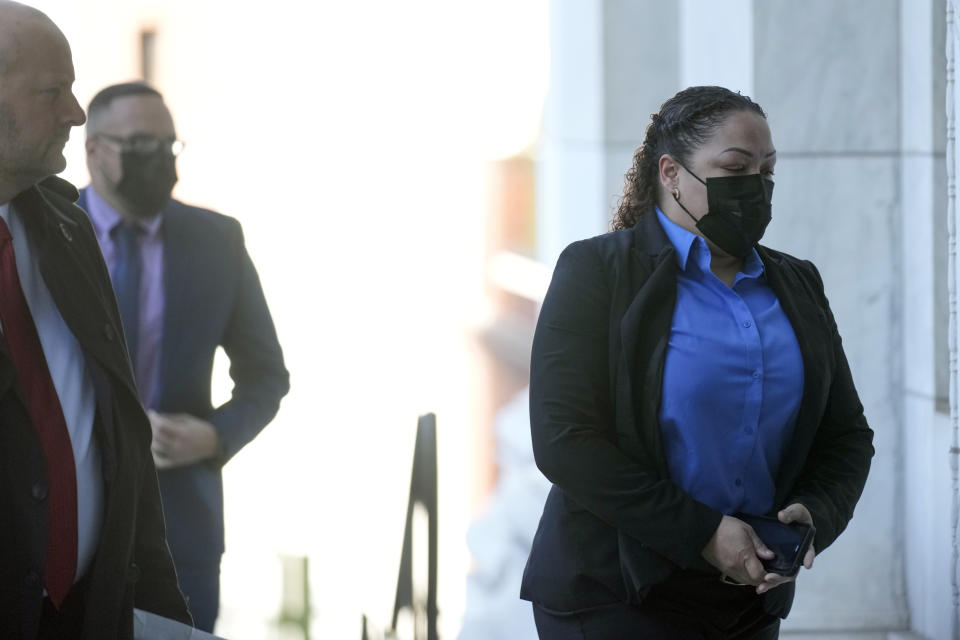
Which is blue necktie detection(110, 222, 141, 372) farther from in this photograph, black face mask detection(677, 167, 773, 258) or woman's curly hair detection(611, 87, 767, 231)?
black face mask detection(677, 167, 773, 258)

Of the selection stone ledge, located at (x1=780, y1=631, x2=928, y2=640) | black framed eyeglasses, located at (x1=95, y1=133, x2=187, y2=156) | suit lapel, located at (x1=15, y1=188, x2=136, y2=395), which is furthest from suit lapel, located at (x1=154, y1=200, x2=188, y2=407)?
stone ledge, located at (x1=780, y1=631, x2=928, y2=640)

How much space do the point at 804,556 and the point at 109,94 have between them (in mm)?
2533

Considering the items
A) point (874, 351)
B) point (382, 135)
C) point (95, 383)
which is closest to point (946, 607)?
point (874, 351)

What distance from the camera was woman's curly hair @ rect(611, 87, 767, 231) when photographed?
2809 millimetres

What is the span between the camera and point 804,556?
262 centimetres

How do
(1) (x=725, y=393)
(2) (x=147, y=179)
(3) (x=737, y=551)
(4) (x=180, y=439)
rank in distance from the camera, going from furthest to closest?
1. (2) (x=147, y=179)
2. (4) (x=180, y=439)
3. (1) (x=725, y=393)
4. (3) (x=737, y=551)

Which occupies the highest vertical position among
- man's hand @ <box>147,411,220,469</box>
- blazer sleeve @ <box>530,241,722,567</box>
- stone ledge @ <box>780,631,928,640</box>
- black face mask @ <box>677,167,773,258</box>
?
black face mask @ <box>677,167,773,258</box>

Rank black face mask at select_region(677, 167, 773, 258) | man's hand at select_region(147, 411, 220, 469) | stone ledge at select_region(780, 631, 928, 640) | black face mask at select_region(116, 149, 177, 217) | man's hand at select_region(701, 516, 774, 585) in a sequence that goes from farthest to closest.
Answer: stone ledge at select_region(780, 631, 928, 640)
black face mask at select_region(116, 149, 177, 217)
man's hand at select_region(147, 411, 220, 469)
black face mask at select_region(677, 167, 773, 258)
man's hand at select_region(701, 516, 774, 585)

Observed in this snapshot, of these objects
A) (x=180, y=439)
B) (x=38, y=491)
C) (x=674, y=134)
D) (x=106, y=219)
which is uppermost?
(x=674, y=134)

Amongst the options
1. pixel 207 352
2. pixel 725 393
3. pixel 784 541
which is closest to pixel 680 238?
pixel 725 393

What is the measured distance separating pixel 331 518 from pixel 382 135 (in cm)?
675

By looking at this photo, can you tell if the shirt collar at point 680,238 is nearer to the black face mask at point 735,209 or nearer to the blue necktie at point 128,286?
the black face mask at point 735,209

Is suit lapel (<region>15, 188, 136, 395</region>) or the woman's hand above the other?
suit lapel (<region>15, 188, 136, 395</region>)

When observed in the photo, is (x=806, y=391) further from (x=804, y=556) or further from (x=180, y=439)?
(x=180, y=439)
